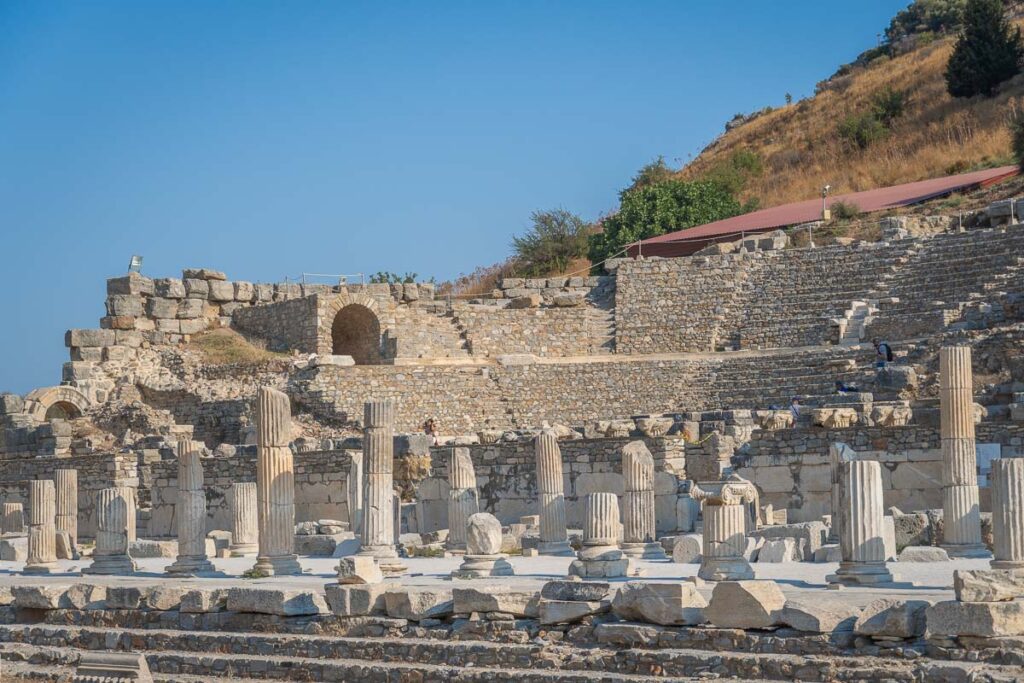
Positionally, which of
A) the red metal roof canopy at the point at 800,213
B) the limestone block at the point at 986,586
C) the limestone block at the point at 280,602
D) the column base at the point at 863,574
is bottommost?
the limestone block at the point at 280,602

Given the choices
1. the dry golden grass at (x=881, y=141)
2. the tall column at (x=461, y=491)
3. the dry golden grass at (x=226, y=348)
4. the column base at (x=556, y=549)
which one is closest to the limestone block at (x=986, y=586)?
A: the column base at (x=556, y=549)

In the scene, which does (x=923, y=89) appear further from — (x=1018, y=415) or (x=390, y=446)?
(x=390, y=446)

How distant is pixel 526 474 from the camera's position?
24.5 meters

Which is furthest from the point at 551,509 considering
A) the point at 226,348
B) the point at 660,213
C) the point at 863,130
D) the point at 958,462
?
the point at 863,130

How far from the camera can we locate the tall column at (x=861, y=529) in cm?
1409

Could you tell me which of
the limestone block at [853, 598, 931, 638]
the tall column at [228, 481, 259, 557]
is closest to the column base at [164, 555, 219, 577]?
the tall column at [228, 481, 259, 557]

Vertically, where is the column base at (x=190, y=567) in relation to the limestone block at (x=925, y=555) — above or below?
below

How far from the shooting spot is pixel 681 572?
15961 millimetres

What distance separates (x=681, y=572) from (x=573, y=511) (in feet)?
26.2

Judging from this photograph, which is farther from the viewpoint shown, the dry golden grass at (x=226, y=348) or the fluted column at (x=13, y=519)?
the dry golden grass at (x=226, y=348)

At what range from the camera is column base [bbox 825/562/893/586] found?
14000 millimetres

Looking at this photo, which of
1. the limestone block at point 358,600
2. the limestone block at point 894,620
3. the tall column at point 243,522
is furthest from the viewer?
the tall column at point 243,522

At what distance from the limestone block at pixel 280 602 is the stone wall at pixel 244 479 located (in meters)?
10.1

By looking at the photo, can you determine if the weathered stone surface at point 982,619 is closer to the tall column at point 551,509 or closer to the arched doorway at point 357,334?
the tall column at point 551,509
